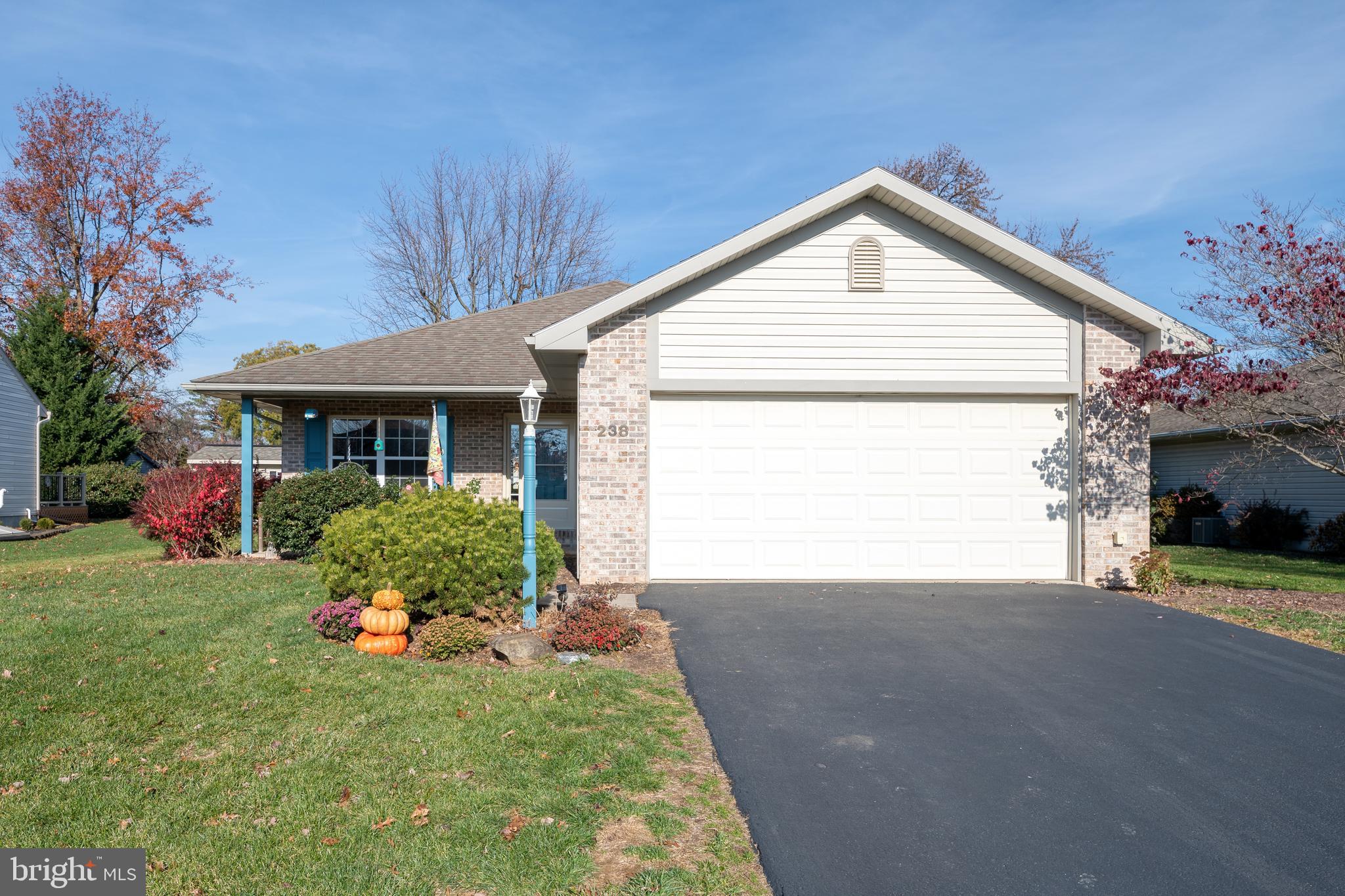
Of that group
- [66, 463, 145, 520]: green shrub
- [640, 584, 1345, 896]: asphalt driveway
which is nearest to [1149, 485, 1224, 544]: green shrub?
[640, 584, 1345, 896]: asphalt driveway

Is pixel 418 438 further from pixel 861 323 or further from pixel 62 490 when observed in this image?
pixel 62 490

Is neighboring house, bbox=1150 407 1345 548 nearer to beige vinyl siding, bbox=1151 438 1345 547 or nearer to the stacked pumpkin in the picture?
beige vinyl siding, bbox=1151 438 1345 547

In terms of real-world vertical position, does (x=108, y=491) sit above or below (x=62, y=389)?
below

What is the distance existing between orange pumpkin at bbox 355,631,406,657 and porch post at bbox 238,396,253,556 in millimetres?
8145

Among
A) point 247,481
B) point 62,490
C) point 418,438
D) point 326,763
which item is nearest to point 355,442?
point 418,438

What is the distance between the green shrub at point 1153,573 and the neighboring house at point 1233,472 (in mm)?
5221

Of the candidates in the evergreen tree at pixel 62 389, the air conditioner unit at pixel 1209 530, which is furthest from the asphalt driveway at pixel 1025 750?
the evergreen tree at pixel 62 389

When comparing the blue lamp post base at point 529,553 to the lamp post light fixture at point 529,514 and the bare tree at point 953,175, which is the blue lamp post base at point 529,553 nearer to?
the lamp post light fixture at point 529,514

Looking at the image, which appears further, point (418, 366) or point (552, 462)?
point (552, 462)

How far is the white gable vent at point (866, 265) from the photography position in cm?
1027

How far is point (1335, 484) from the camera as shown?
16.2 meters

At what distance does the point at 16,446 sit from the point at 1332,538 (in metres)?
33.7

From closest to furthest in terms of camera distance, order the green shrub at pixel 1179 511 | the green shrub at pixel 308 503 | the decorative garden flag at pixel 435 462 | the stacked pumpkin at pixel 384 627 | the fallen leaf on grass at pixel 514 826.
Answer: the fallen leaf on grass at pixel 514 826 < the stacked pumpkin at pixel 384 627 < the decorative garden flag at pixel 435 462 < the green shrub at pixel 308 503 < the green shrub at pixel 1179 511

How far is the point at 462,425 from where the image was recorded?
49.8 feet
